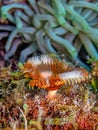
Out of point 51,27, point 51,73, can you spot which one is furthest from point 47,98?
point 51,27

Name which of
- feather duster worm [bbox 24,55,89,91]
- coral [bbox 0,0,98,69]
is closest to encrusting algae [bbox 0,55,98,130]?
feather duster worm [bbox 24,55,89,91]

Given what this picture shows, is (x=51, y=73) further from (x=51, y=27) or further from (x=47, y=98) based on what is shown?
(x=51, y=27)

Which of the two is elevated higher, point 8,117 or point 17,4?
point 17,4

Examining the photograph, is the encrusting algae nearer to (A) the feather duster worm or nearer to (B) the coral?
(A) the feather duster worm

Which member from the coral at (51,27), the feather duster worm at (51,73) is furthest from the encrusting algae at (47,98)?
the coral at (51,27)

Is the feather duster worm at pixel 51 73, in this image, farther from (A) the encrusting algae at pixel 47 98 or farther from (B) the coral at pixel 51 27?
(B) the coral at pixel 51 27

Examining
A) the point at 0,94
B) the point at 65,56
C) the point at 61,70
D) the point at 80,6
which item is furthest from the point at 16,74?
the point at 80,6

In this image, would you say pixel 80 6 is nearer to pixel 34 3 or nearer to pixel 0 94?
pixel 34 3
